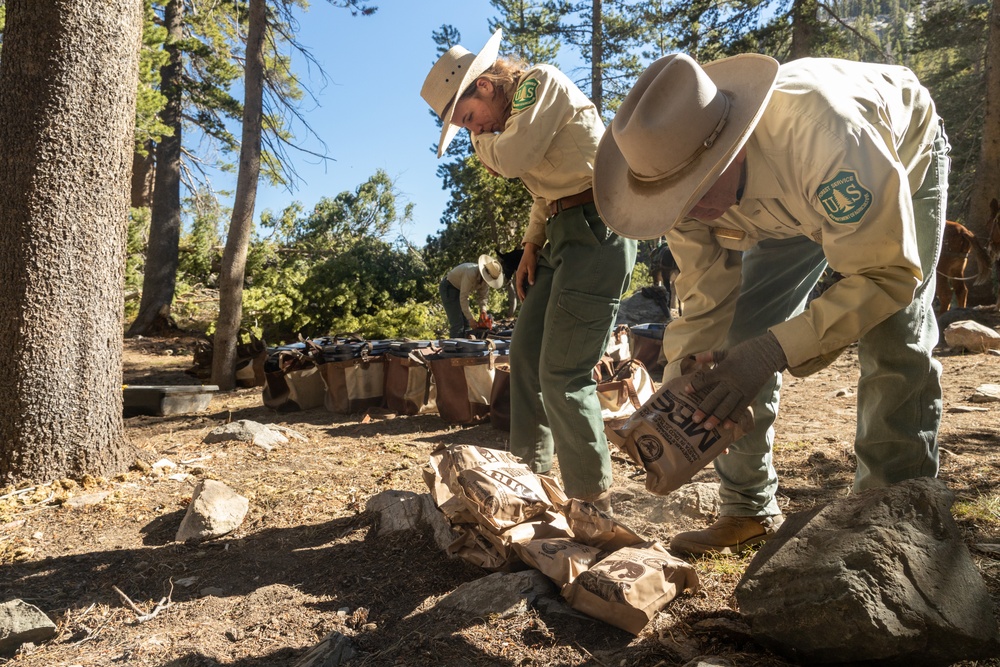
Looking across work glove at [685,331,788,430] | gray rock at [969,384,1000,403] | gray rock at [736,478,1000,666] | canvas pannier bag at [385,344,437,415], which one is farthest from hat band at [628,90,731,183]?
gray rock at [969,384,1000,403]

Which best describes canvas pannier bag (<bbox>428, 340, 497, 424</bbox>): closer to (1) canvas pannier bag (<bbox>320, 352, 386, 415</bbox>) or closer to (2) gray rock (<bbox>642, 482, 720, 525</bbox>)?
(1) canvas pannier bag (<bbox>320, 352, 386, 415</bbox>)

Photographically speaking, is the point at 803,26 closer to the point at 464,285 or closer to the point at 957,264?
the point at 957,264

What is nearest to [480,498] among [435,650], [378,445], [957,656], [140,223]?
[435,650]

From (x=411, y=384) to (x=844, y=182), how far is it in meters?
4.81

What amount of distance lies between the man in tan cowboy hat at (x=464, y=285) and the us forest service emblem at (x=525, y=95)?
5.59 meters

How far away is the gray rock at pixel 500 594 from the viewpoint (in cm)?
218

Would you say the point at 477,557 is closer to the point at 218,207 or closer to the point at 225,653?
the point at 225,653

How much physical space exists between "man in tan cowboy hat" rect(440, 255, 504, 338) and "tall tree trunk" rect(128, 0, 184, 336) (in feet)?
22.9

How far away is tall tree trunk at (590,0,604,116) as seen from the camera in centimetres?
1522

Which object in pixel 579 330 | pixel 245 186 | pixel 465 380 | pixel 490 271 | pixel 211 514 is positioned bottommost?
pixel 211 514

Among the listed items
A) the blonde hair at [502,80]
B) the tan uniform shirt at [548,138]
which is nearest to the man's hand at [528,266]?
the tan uniform shirt at [548,138]

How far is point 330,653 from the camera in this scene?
201 centimetres

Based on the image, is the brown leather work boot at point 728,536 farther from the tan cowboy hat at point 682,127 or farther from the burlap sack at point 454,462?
the tan cowboy hat at point 682,127

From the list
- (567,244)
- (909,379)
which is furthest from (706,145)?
(567,244)
